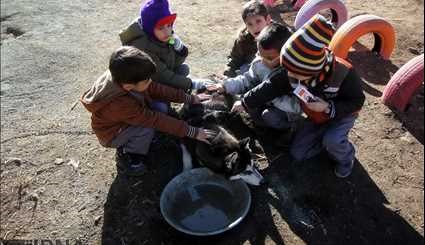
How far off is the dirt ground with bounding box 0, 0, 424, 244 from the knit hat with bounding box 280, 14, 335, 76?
44.1 inches

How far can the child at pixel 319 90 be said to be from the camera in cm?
296

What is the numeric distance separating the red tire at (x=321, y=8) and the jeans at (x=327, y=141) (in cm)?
168

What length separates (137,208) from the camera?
360 centimetres

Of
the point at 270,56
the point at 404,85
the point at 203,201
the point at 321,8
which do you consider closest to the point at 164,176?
the point at 203,201

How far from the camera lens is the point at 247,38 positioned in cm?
462

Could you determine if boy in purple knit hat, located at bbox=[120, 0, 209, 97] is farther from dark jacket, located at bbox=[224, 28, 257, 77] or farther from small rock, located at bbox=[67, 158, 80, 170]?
small rock, located at bbox=[67, 158, 80, 170]

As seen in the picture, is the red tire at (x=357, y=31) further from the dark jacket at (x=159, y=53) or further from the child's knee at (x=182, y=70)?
the dark jacket at (x=159, y=53)

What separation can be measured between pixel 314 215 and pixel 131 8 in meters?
4.65

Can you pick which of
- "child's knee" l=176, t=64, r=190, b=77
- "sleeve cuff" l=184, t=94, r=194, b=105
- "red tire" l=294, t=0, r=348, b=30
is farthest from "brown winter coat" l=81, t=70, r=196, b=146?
"red tire" l=294, t=0, r=348, b=30

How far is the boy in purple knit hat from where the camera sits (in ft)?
12.6

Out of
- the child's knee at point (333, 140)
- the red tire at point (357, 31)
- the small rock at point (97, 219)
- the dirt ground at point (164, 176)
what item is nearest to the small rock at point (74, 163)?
the dirt ground at point (164, 176)

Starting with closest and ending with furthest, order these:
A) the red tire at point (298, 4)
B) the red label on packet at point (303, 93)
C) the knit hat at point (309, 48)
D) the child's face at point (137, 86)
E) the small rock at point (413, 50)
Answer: the knit hat at point (309, 48) → the red label on packet at point (303, 93) → the child's face at point (137, 86) → the small rock at point (413, 50) → the red tire at point (298, 4)

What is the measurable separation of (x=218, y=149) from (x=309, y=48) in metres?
1.07

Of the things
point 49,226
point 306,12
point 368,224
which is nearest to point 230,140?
point 368,224
